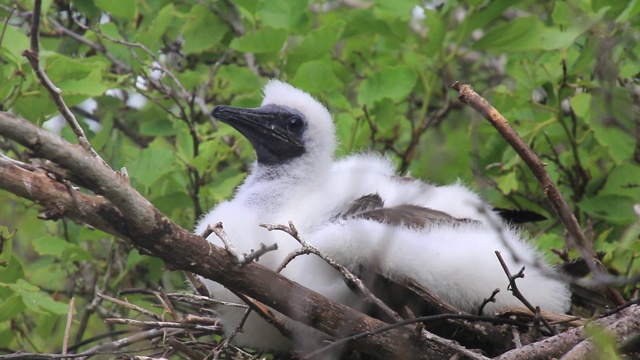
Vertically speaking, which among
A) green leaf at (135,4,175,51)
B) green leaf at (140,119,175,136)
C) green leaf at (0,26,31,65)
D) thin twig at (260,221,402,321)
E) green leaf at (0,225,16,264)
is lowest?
green leaf at (0,225,16,264)

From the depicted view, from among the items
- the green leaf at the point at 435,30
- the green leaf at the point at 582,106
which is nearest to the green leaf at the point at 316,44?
the green leaf at the point at 435,30

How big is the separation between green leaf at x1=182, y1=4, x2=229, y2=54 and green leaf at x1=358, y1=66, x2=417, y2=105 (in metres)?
0.79

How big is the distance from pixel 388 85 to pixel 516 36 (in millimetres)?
585

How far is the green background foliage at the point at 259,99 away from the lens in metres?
3.63

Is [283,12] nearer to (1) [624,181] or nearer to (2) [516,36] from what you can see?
(2) [516,36]

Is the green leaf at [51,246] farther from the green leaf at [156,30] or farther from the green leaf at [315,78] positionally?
the green leaf at [315,78]

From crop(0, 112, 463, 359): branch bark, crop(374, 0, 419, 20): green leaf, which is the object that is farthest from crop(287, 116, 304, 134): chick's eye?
crop(0, 112, 463, 359): branch bark

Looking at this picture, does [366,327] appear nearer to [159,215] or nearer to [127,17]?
[159,215]

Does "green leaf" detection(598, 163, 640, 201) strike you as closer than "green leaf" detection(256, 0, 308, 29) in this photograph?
Yes

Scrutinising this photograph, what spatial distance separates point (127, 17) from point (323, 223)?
157 centimetres

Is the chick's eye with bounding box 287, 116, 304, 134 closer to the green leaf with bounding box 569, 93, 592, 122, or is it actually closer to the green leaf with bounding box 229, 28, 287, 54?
the green leaf with bounding box 229, 28, 287, 54

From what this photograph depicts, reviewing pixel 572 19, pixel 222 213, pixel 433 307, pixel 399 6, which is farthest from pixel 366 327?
pixel 399 6

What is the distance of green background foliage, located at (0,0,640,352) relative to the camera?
143 inches

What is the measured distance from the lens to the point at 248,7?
414cm
